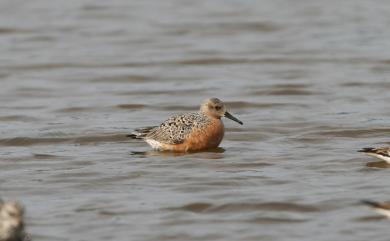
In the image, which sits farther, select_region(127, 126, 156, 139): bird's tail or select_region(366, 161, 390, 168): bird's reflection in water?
select_region(127, 126, 156, 139): bird's tail

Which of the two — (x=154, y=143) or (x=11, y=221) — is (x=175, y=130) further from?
(x=11, y=221)

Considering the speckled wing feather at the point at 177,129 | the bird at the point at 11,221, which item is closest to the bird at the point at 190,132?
the speckled wing feather at the point at 177,129

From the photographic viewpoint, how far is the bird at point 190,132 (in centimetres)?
1492

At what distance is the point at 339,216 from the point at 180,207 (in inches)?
64.3

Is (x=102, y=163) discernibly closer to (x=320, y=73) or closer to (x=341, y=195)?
(x=341, y=195)

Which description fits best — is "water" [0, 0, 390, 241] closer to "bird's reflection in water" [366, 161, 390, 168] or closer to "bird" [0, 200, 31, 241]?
"bird's reflection in water" [366, 161, 390, 168]

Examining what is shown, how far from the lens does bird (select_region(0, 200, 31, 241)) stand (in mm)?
8680

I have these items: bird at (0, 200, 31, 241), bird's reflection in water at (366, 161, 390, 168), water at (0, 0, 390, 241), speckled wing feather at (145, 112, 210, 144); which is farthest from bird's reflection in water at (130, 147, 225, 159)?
bird at (0, 200, 31, 241)

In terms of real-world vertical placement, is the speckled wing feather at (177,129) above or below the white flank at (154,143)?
above

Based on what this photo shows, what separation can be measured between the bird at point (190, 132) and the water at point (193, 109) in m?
0.16

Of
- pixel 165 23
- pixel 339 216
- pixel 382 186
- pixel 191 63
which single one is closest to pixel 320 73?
pixel 191 63

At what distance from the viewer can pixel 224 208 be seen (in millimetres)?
11789

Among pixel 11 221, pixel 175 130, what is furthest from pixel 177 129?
pixel 11 221

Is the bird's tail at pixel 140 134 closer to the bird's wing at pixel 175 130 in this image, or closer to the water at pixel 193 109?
the bird's wing at pixel 175 130
